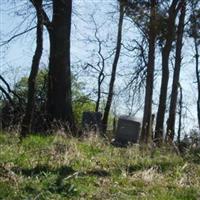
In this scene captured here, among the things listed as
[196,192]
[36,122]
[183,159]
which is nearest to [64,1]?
[36,122]

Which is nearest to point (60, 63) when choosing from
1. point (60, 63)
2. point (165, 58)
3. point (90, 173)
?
point (60, 63)

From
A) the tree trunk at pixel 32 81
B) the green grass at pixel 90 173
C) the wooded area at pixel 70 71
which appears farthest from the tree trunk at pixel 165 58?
the green grass at pixel 90 173

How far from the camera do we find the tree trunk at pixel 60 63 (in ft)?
58.4

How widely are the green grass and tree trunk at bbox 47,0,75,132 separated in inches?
250

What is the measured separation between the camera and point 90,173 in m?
8.34

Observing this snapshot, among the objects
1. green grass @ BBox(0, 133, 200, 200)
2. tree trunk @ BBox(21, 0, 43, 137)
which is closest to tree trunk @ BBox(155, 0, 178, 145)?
→ tree trunk @ BBox(21, 0, 43, 137)

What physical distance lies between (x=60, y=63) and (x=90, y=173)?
10.2 metres

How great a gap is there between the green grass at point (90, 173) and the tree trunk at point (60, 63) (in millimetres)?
6339

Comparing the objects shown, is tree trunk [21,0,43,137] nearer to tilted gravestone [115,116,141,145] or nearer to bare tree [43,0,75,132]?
bare tree [43,0,75,132]

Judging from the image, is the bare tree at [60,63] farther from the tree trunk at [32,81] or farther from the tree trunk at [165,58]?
the tree trunk at [165,58]

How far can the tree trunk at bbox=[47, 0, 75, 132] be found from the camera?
17.8 metres

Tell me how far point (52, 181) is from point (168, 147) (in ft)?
19.5

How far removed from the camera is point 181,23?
2741 centimetres

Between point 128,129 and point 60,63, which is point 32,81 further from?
point 128,129
